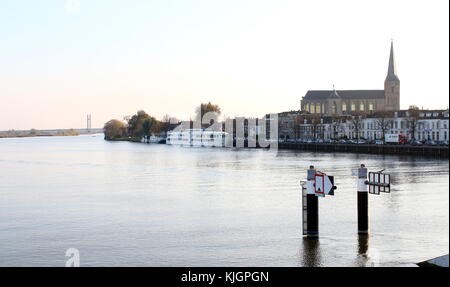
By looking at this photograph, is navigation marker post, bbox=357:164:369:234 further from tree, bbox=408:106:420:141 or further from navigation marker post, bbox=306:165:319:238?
tree, bbox=408:106:420:141

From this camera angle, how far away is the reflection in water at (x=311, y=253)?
1838 cm

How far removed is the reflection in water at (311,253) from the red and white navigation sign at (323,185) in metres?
1.84

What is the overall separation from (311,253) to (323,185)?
217 cm

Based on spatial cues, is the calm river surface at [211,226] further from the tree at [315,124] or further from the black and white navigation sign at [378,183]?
the tree at [315,124]

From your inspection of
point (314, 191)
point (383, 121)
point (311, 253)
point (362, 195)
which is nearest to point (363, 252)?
point (311, 253)

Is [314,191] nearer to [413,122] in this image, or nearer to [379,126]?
[413,122]

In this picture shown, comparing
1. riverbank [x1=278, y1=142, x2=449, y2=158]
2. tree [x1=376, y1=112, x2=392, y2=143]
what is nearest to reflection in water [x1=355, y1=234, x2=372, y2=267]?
riverbank [x1=278, y1=142, x2=449, y2=158]

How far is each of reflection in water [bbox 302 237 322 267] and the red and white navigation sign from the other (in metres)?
1.84

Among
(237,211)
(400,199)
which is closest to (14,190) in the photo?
(237,211)

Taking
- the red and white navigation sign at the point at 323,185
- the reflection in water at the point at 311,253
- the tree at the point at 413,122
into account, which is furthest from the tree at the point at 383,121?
the red and white navigation sign at the point at 323,185

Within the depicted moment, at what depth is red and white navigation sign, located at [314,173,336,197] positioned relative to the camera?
62.4 feet

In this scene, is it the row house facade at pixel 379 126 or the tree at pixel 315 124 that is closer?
the row house facade at pixel 379 126

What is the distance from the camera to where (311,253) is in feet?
64.3
